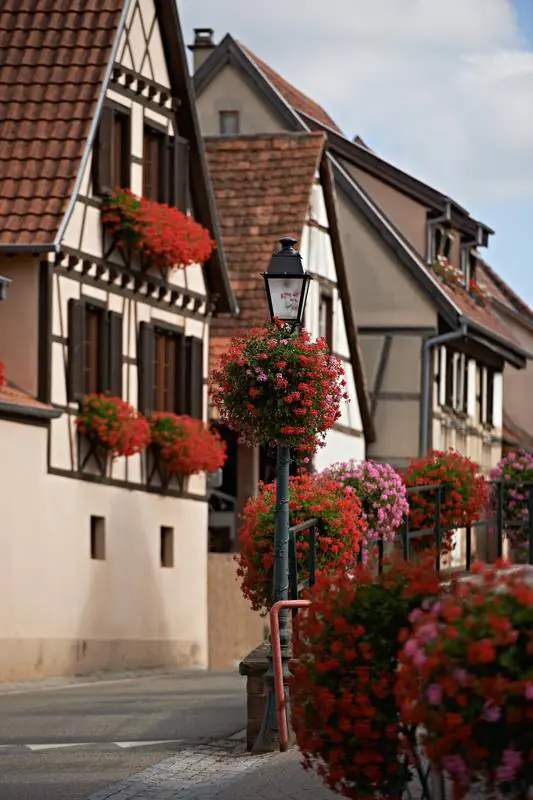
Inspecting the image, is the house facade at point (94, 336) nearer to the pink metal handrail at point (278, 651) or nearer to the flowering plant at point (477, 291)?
the pink metal handrail at point (278, 651)

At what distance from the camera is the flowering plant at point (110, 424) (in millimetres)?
28578

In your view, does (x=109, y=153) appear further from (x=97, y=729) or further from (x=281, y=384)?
(x=281, y=384)

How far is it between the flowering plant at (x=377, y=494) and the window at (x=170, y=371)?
9.89 metres

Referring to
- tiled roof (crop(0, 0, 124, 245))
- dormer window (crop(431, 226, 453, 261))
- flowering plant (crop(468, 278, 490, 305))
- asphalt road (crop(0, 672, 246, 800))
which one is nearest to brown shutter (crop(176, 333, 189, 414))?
tiled roof (crop(0, 0, 124, 245))

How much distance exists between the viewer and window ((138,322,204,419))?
31141 mm

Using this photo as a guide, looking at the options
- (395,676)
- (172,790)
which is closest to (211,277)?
(172,790)

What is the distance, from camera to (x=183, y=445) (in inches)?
1230

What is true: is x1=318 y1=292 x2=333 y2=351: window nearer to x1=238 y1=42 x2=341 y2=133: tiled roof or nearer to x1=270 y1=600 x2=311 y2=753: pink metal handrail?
x1=238 y1=42 x2=341 y2=133: tiled roof

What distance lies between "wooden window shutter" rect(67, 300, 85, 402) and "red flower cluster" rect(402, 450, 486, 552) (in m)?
5.99

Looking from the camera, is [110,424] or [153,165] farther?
[153,165]

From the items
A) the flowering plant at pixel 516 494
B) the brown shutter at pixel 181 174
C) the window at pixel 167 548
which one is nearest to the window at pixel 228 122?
the brown shutter at pixel 181 174

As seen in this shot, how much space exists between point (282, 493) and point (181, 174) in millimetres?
16997

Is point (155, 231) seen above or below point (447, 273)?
below

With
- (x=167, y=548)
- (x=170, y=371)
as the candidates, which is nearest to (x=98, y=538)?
(x=167, y=548)
